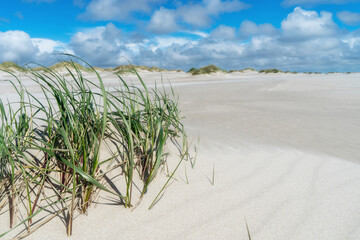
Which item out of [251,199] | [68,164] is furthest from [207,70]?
[68,164]

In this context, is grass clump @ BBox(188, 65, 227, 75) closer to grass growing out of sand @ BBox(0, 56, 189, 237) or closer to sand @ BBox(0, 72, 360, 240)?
sand @ BBox(0, 72, 360, 240)

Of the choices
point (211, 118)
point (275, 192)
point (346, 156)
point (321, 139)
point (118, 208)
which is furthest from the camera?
point (211, 118)

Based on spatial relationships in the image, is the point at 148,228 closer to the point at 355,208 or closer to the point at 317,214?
the point at 317,214

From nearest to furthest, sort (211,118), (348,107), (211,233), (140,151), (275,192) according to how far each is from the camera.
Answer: (211,233) → (275,192) → (140,151) → (211,118) → (348,107)

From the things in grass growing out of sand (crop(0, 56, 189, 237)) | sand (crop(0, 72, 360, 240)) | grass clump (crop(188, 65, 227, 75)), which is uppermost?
grass clump (crop(188, 65, 227, 75))

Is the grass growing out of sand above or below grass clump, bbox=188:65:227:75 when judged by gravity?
below

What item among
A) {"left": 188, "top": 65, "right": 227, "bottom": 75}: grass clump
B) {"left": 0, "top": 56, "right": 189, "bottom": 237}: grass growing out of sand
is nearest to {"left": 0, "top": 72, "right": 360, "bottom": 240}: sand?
{"left": 0, "top": 56, "right": 189, "bottom": 237}: grass growing out of sand

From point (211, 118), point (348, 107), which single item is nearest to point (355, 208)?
point (211, 118)

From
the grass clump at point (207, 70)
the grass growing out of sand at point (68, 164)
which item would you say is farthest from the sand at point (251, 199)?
the grass clump at point (207, 70)

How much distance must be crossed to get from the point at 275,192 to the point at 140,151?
2.83ft

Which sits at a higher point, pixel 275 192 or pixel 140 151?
pixel 140 151

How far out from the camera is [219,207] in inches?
45.9

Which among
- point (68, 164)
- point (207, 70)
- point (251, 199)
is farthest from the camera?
point (207, 70)

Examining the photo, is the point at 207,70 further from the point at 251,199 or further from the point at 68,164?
the point at 68,164
